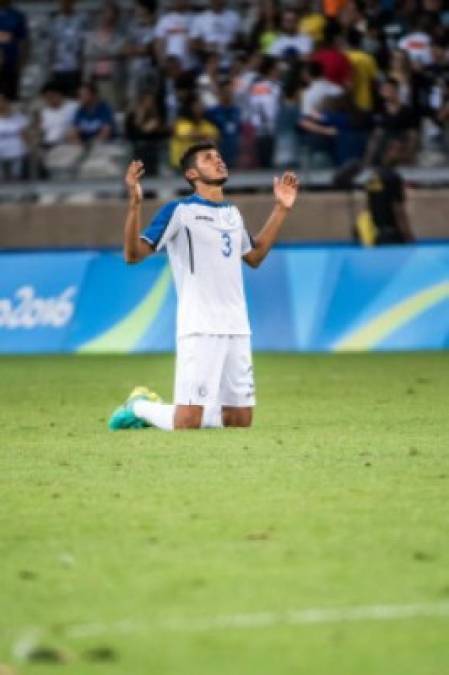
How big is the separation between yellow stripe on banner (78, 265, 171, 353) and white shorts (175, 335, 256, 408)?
9345 mm

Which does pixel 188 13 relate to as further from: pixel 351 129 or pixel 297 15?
pixel 351 129

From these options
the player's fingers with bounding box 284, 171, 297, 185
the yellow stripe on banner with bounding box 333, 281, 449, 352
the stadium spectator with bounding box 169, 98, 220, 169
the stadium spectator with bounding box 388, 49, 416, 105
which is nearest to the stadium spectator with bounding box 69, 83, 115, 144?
the stadium spectator with bounding box 169, 98, 220, 169

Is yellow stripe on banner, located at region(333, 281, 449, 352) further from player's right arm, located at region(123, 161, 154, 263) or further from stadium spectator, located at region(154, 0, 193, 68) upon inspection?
Result: player's right arm, located at region(123, 161, 154, 263)

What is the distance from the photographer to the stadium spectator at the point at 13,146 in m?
27.4

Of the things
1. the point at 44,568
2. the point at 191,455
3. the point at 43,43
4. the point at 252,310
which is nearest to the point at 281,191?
the point at 191,455

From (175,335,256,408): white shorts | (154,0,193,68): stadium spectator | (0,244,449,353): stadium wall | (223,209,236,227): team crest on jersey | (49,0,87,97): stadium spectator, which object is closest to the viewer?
(175,335,256,408): white shorts

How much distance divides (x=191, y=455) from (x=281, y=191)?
2.48 metres

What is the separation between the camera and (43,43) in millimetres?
29953

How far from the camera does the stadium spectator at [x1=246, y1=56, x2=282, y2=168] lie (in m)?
26.2

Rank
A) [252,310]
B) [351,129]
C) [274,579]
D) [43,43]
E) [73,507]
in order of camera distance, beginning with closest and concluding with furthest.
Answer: [274,579] → [73,507] → [252,310] → [351,129] → [43,43]

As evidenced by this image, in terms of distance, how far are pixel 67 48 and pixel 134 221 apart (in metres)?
16.2

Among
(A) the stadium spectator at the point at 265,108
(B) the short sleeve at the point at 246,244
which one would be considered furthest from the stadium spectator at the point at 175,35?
(B) the short sleeve at the point at 246,244

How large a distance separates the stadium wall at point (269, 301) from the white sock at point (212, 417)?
879 cm

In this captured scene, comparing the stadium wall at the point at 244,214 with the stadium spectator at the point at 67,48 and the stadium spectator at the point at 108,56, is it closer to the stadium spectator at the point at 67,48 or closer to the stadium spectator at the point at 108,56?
the stadium spectator at the point at 108,56
